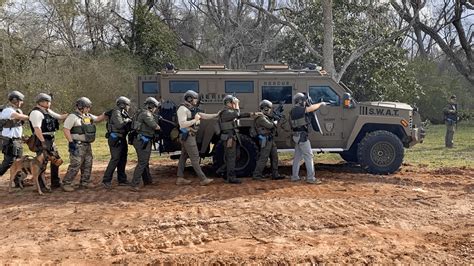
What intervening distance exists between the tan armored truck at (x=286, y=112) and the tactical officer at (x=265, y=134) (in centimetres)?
36

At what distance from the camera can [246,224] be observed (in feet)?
20.1

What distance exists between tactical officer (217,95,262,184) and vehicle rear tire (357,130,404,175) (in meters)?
2.34

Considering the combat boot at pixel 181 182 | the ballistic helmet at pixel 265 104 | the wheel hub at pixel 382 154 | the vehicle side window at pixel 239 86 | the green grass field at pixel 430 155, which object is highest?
the vehicle side window at pixel 239 86

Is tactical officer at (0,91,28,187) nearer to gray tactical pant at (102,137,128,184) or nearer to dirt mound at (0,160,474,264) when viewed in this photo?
dirt mound at (0,160,474,264)

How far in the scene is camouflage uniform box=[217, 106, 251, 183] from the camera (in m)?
8.68

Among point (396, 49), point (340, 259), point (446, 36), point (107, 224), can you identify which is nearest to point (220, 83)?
point (107, 224)

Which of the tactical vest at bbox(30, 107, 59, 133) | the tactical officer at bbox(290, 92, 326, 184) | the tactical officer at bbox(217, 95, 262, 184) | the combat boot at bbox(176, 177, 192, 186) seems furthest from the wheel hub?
the tactical vest at bbox(30, 107, 59, 133)

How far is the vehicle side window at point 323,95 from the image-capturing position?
32.0 feet

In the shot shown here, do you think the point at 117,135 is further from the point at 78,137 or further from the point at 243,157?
the point at 243,157

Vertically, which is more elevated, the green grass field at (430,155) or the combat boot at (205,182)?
the green grass field at (430,155)

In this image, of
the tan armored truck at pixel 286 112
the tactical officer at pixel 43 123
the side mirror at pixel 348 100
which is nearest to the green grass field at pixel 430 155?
the tan armored truck at pixel 286 112

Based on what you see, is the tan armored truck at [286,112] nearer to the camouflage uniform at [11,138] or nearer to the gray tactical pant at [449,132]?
the camouflage uniform at [11,138]

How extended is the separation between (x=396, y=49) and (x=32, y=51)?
609 inches

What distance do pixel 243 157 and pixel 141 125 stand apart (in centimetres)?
215
